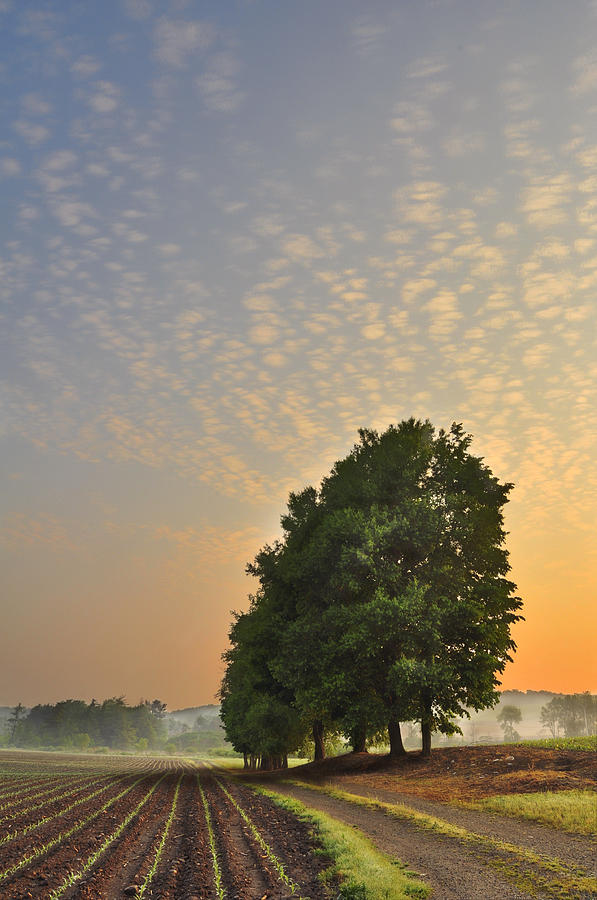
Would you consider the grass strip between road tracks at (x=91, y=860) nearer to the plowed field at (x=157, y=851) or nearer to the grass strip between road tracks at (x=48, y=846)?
the plowed field at (x=157, y=851)

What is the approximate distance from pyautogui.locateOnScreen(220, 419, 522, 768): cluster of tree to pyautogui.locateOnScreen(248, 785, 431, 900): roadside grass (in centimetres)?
1308

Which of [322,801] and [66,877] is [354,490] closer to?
[322,801]

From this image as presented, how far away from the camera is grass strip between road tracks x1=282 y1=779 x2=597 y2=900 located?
11.7 meters

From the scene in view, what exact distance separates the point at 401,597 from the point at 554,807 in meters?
13.3

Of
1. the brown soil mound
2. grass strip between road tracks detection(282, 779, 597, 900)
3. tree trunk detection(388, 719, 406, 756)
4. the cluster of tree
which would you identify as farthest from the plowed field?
tree trunk detection(388, 719, 406, 756)

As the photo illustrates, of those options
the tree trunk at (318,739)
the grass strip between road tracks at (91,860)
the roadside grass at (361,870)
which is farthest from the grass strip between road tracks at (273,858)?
the tree trunk at (318,739)

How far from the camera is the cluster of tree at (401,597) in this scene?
31.3m

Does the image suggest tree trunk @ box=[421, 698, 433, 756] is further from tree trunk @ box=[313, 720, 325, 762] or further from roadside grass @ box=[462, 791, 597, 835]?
tree trunk @ box=[313, 720, 325, 762]

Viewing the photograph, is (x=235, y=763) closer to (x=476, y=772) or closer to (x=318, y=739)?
(x=318, y=739)

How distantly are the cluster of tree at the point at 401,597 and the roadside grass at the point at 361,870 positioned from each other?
1308 cm

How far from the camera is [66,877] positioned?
13.6 m

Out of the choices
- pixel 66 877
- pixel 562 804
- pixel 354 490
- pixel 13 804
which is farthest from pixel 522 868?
pixel 354 490

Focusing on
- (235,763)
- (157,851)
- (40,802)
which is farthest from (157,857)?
(235,763)

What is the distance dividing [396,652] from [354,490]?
9295 mm
